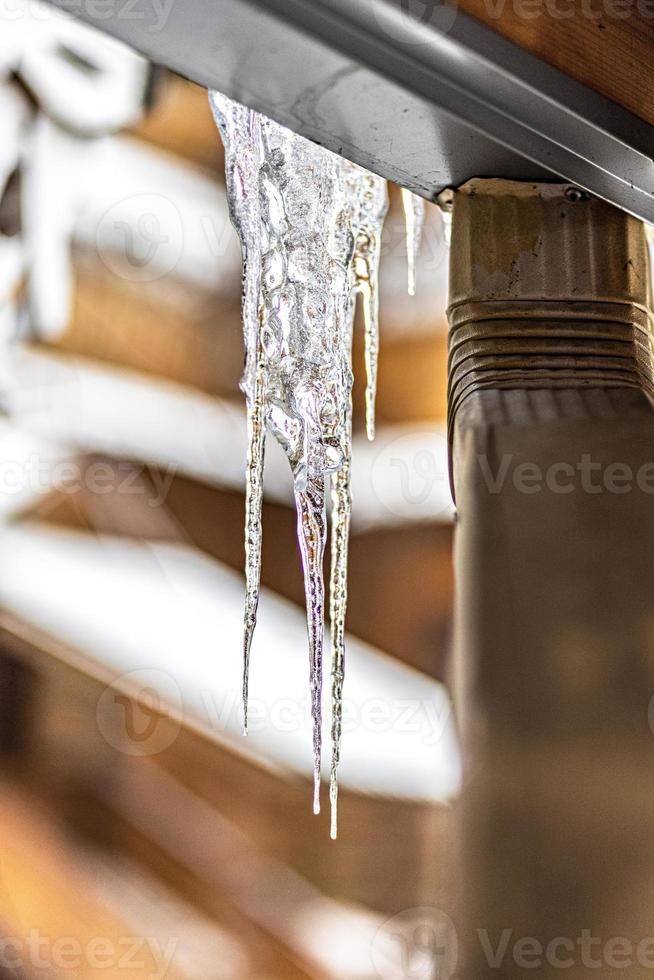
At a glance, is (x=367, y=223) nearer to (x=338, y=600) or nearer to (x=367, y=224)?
(x=367, y=224)

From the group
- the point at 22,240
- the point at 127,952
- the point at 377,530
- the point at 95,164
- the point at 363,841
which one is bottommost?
the point at 127,952

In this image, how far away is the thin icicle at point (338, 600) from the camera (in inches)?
28.7

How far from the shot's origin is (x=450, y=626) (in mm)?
2479

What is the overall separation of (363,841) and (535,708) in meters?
1.90

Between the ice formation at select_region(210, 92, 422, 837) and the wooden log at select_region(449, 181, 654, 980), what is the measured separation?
0.08 m

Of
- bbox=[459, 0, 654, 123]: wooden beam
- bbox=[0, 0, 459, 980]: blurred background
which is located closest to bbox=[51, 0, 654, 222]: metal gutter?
bbox=[459, 0, 654, 123]: wooden beam

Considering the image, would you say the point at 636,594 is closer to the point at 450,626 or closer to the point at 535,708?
the point at 535,708

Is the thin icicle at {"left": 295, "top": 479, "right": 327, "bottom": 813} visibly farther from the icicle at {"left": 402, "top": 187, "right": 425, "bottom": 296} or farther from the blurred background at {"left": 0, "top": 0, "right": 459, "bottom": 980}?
the blurred background at {"left": 0, "top": 0, "right": 459, "bottom": 980}

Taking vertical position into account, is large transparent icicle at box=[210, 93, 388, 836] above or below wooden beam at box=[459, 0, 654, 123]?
below

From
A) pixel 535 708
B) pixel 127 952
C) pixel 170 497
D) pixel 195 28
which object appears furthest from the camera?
pixel 170 497

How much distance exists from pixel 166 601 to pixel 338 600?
1632mm

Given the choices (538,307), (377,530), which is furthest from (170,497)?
(538,307)

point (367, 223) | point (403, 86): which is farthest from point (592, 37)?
point (367, 223)

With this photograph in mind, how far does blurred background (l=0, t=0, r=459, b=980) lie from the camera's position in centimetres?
224
